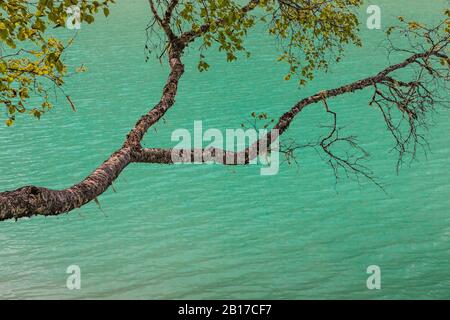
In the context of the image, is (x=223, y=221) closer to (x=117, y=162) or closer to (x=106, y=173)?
(x=117, y=162)

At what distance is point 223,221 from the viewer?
28.6 m

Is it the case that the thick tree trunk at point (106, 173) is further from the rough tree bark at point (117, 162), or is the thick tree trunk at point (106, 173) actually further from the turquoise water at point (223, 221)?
the turquoise water at point (223, 221)

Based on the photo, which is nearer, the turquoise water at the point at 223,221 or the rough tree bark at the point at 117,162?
the rough tree bark at the point at 117,162

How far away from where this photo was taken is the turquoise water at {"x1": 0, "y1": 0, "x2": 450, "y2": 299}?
73.9 ft

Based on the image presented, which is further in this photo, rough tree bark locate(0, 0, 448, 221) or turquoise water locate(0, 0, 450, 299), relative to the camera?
turquoise water locate(0, 0, 450, 299)

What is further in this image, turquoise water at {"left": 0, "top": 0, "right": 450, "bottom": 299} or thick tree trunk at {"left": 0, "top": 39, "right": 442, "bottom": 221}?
turquoise water at {"left": 0, "top": 0, "right": 450, "bottom": 299}

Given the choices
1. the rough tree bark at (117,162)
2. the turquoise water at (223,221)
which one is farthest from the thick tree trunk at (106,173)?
the turquoise water at (223,221)

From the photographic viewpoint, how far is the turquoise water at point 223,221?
2253 cm

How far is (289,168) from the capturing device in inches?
1407

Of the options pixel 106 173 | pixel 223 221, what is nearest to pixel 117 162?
pixel 106 173

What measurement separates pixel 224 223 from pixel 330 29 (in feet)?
53.6

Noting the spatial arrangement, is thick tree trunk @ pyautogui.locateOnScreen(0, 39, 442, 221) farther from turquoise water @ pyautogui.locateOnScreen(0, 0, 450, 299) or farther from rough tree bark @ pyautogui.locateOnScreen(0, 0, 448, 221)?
turquoise water @ pyautogui.locateOnScreen(0, 0, 450, 299)

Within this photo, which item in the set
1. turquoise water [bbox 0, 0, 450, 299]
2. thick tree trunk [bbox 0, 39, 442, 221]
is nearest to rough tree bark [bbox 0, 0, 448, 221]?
thick tree trunk [bbox 0, 39, 442, 221]
